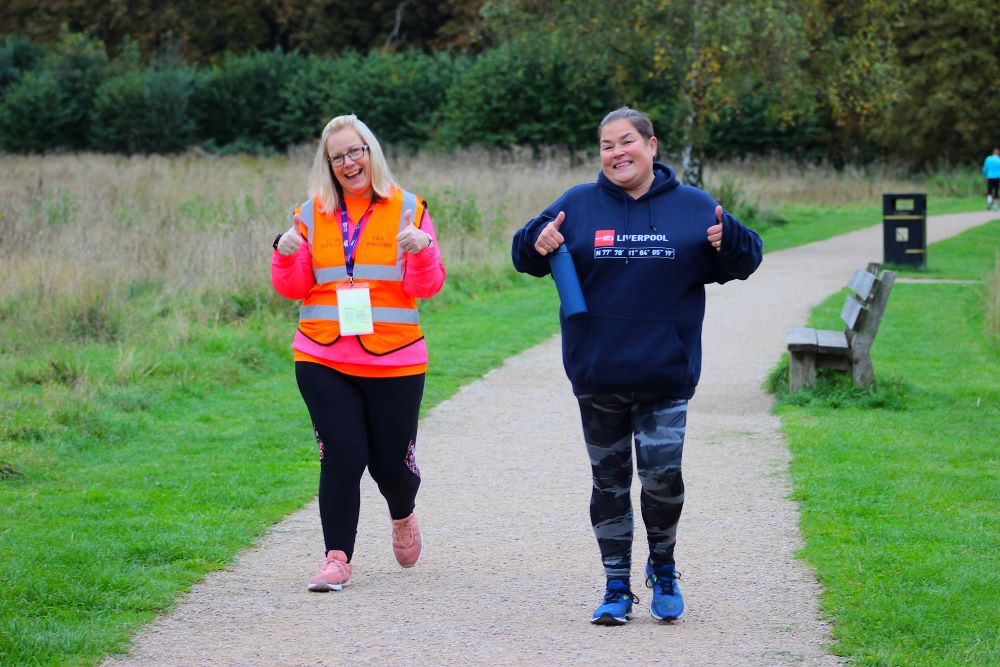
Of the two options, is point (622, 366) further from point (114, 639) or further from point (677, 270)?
point (114, 639)

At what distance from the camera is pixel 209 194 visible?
20.1 meters

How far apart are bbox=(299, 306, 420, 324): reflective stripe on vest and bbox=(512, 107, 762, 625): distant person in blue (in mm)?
646

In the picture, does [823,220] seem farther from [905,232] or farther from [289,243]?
[289,243]

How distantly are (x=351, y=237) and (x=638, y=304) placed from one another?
125 centimetres

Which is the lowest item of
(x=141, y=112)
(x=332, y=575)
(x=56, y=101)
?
(x=332, y=575)

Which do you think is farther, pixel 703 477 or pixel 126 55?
pixel 126 55

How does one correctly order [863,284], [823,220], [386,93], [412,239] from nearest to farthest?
1. [412,239]
2. [863,284]
3. [823,220]
4. [386,93]

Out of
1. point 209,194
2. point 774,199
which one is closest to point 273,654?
point 209,194

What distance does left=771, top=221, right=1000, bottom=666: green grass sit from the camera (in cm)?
471

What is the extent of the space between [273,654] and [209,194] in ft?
53.5

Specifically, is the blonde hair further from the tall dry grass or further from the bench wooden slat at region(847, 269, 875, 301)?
the tall dry grass

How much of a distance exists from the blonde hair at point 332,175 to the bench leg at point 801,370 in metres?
5.10

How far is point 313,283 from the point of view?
5.36 m

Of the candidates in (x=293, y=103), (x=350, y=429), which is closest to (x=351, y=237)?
(x=350, y=429)
